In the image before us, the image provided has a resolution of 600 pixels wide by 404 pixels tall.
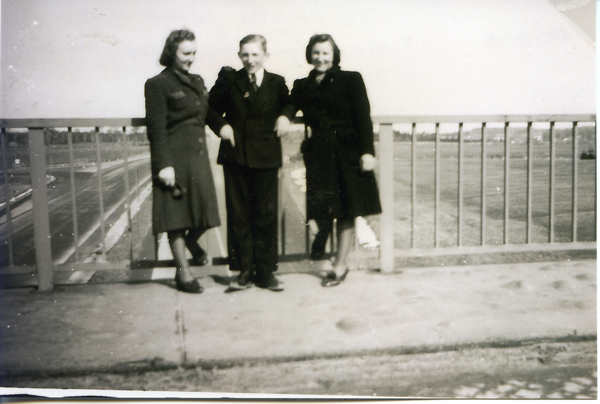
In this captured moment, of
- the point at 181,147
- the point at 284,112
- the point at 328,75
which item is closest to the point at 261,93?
the point at 284,112

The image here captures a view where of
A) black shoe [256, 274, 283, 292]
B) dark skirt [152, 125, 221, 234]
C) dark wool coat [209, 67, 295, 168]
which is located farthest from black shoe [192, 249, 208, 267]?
dark wool coat [209, 67, 295, 168]

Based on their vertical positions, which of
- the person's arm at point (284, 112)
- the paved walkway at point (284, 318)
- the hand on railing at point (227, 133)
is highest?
the person's arm at point (284, 112)

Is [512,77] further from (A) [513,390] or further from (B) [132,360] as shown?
(B) [132,360]

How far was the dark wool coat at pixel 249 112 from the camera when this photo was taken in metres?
3.11

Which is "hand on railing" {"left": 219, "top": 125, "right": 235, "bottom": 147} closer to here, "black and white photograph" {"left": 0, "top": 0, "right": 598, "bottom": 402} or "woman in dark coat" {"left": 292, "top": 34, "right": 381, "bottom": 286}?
"black and white photograph" {"left": 0, "top": 0, "right": 598, "bottom": 402}

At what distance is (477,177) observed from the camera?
428 inches

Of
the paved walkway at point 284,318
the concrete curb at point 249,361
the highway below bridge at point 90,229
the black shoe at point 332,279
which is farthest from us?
the highway below bridge at point 90,229

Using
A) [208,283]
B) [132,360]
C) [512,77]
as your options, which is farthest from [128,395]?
[512,77]

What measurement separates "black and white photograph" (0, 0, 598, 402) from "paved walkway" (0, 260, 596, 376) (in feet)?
0.05

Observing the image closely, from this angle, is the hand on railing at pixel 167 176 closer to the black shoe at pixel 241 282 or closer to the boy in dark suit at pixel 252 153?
the boy in dark suit at pixel 252 153

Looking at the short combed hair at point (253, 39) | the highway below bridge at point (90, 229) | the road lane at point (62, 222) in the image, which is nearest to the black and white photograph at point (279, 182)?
the short combed hair at point (253, 39)

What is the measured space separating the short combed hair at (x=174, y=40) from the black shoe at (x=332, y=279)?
1741mm

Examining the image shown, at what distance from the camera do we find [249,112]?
3135 millimetres

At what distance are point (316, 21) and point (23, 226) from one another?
17.1ft
